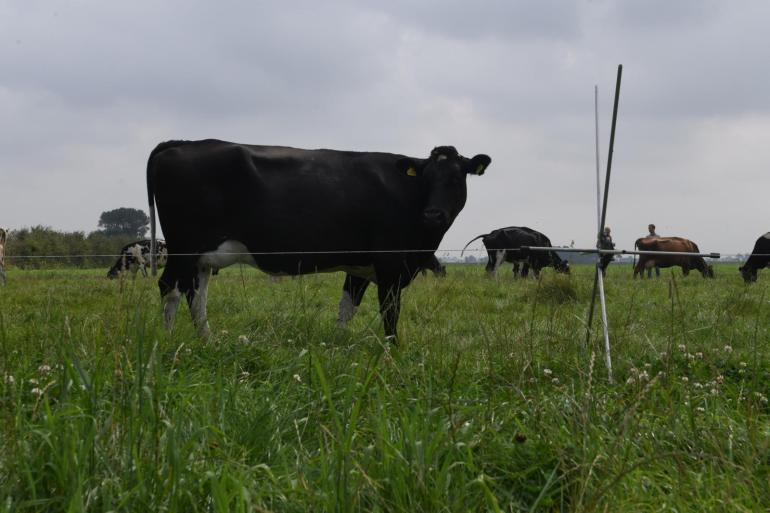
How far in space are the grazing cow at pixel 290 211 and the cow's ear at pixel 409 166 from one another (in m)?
0.01

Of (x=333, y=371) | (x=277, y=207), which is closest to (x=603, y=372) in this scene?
(x=333, y=371)

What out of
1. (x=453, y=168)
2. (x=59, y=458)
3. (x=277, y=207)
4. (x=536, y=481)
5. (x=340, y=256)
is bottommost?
(x=536, y=481)

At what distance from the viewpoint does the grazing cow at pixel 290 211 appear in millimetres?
6809

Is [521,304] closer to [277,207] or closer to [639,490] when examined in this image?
[277,207]

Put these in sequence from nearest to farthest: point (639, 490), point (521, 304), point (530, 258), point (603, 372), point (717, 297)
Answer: point (639, 490)
point (603, 372)
point (521, 304)
point (717, 297)
point (530, 258)

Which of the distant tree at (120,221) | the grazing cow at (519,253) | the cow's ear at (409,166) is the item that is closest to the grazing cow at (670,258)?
the grazing cow at (519,253)

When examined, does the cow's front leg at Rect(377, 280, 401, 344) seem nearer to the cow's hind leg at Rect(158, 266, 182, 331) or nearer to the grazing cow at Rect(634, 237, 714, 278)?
the cow's hind leg at Rect(158, 266, 182, 331)

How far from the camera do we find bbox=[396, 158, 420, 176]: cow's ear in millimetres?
7199

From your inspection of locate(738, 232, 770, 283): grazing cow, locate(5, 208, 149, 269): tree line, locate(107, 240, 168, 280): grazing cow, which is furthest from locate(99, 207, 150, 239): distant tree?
locate(738, 232, 770, 283): grazing cow

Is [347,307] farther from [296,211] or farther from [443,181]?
[443,181]

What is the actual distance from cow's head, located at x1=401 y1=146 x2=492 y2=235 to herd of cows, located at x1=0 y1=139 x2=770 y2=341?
1 cm

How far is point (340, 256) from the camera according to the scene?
270 inches

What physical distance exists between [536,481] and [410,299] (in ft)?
23.3

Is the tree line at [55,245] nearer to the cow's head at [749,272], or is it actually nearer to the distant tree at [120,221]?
the cow's head at [749,272]
